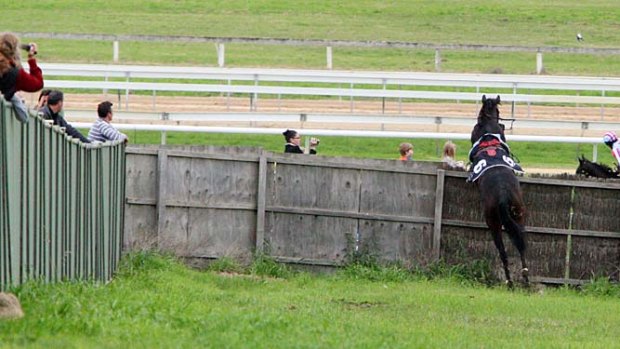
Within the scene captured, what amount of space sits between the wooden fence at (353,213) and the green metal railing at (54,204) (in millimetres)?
2215

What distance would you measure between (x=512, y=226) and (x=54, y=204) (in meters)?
7.22

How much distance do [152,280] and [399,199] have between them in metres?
4.56

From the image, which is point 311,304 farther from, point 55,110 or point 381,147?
point 381,147

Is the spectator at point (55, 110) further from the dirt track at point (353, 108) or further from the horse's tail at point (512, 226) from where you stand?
the dirt track at point (353, 108)

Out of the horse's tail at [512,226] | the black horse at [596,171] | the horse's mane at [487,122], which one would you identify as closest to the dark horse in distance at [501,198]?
the horse's tail at [512,226]

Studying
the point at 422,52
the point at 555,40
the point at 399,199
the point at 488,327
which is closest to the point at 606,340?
the point at 488,327

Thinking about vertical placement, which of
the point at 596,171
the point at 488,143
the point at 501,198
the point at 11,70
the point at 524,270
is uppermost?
the point at 11,70

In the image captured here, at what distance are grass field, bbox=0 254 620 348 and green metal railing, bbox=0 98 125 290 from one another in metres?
0.27

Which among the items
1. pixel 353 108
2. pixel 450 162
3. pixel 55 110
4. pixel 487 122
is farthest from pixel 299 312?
pixel 353 108

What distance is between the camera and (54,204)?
481 inches

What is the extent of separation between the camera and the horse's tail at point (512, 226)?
1764cm

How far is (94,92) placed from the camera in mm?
33000

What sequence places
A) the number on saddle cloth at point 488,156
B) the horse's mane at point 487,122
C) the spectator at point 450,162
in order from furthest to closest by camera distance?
the horse's mane at point 487,122, the spectator at point 450,162, the number on saddle cloth at point 488,156

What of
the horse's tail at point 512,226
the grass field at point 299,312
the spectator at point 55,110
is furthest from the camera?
the horse's tail at point 512,226
